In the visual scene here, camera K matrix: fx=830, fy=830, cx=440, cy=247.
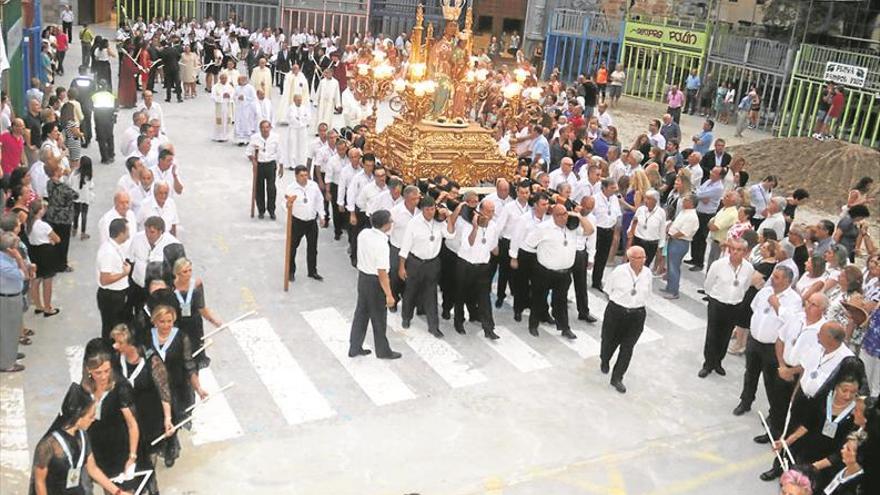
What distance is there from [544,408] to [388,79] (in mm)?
6546

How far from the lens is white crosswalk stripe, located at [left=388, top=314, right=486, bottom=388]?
357 inches

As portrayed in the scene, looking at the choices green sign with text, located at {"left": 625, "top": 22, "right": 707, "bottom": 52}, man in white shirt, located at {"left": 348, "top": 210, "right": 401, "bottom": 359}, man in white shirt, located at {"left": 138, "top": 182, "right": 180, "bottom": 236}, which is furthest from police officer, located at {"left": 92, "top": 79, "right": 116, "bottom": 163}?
green sign with text, located at {"left": 625, "top": 22, "right": 707, "bottom": 52}

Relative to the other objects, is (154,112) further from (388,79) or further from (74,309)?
(74,309)

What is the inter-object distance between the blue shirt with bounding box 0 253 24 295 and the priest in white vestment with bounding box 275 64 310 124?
12.0 metres

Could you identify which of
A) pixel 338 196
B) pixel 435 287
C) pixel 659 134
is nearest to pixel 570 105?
pixel 659 134

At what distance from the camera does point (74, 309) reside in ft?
32.3

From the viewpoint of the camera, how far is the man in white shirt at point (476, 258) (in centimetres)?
986

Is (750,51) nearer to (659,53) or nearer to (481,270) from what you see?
(659,53)

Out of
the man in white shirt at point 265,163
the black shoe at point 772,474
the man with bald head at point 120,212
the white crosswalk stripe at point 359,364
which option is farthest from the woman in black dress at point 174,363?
the man in white shirt at point 265,163

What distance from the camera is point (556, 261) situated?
9.98 metres

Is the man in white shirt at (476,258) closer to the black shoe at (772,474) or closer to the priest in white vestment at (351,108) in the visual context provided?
the black shoe at (772,474)

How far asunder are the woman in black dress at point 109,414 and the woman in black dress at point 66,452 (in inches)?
7.8

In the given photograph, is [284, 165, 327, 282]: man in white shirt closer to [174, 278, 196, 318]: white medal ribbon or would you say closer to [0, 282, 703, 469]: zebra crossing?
[0, 282, 703, 469]: zebra crossing

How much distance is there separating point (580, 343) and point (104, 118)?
10.3m
